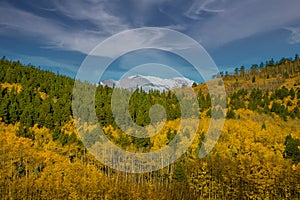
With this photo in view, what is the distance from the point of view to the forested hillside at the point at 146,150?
55594 mm

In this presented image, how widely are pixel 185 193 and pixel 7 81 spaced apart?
348 feet

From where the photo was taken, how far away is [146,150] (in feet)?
287

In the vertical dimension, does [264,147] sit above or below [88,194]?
above

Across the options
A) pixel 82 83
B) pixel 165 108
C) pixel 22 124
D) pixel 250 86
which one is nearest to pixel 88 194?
pixel 22 124

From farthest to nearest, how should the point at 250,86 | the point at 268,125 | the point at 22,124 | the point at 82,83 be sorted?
the point at 250,86
the point at 82,83
the point at 268,125
the point at 22,124

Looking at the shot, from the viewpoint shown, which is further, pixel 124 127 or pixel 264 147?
pixel 124 127

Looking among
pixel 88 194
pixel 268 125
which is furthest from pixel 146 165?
pixel 268 125

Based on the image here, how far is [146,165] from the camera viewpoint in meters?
80.5

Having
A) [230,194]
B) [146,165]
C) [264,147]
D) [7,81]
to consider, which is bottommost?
[230,194]

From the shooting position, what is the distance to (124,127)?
103m

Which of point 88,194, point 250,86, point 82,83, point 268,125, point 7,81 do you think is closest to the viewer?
point 88,194

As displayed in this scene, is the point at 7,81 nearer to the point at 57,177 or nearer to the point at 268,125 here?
the point at 57,177

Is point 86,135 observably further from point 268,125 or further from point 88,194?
point 268,125

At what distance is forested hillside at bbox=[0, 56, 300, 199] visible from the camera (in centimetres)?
5559
